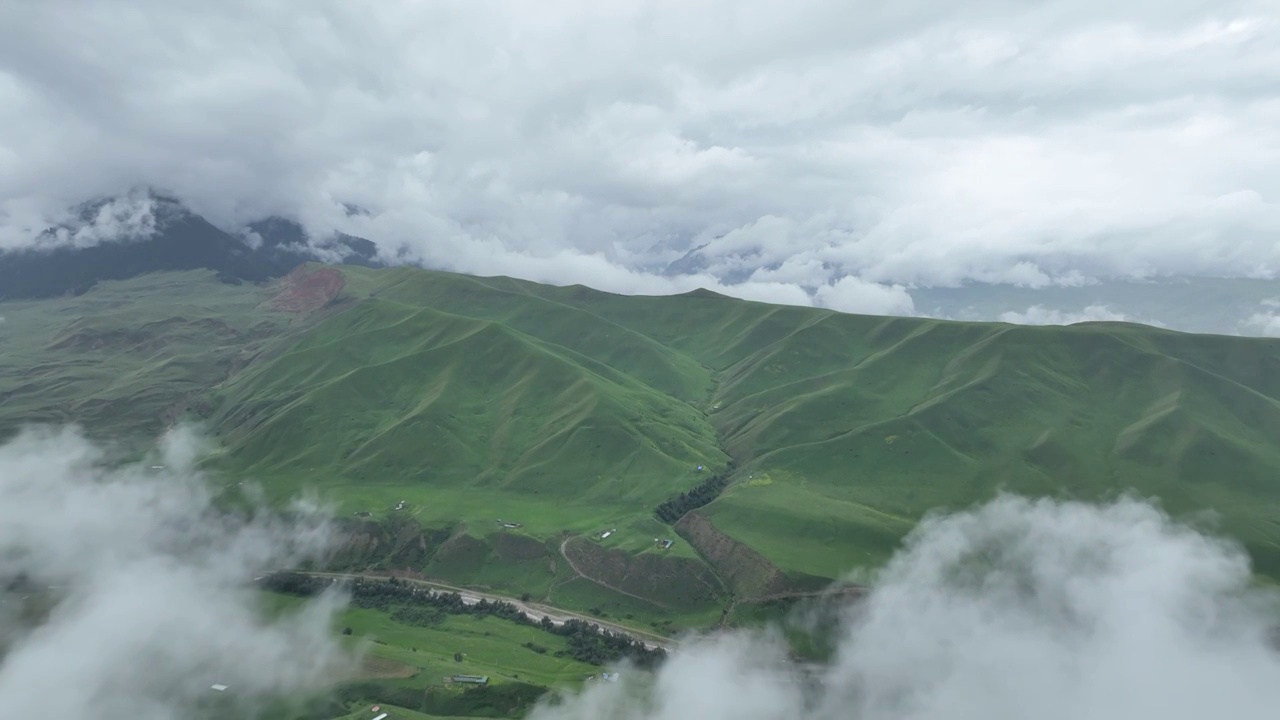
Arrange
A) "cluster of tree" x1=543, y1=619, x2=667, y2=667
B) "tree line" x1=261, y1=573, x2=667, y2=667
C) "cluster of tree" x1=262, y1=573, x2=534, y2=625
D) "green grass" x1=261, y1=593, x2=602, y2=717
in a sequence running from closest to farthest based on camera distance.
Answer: "green grass" x1=261, y1=593, x2=602, y2=717 < "cluster of tree" x1=543, y1=619, x2=667, y2=667 < "tree line" x1=261, y1=573, x2=667, y2=667 < "cluster of tree" x1=262, y1=573, x2=534, y2=625

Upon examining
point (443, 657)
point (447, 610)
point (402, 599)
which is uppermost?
point (443, 657)

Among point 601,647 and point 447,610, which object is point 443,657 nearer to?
point 447,610

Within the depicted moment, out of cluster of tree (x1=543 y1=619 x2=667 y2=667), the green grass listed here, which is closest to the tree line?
cluster of tree (x1=543 y1=619 x2=667 y2=667)

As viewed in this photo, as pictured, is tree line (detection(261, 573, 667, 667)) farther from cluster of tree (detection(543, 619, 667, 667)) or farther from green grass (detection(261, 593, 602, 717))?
green grass (detection(261, 593, 602, 717))

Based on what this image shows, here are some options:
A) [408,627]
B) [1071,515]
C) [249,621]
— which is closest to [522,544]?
[408,627]

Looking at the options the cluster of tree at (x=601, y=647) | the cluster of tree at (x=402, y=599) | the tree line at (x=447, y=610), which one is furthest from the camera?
the cluster of tree at (x=402, y=599)

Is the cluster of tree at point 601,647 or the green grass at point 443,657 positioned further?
the cluster of tree at point 601,647

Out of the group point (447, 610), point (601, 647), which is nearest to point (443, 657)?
point (447, 610)

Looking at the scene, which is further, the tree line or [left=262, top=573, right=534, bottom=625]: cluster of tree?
[left=262, top=573, right=534, bottom=625]: cluster of tree

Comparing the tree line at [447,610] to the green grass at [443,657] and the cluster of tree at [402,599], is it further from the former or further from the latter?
the green grass at [443,657]

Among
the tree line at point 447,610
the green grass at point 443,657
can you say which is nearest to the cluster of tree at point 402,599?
the tree line at point 447,610
